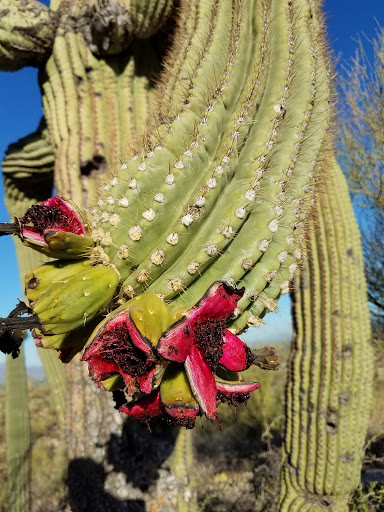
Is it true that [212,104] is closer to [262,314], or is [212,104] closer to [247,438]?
[262,314]

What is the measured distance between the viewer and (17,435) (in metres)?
4.05

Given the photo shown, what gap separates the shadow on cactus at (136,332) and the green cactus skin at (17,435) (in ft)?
11.6

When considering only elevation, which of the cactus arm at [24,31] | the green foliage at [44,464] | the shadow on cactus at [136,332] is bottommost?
the green foliage at [44,464]

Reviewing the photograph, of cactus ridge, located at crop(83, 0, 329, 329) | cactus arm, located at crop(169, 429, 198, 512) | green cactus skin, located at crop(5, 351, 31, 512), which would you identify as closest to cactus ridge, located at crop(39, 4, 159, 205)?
cactus ridge, located at crop(83, 0, 329, 329)

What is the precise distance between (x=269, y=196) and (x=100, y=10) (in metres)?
1.70

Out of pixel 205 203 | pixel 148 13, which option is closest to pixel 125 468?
pixel 205 203

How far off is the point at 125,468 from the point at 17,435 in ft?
7.36

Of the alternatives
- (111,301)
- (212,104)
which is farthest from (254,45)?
(111,301)

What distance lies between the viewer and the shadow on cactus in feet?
2.65

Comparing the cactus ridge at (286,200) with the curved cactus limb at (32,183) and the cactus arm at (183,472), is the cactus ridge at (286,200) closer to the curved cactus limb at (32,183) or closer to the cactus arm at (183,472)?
the curved cactus limb at (32,183)

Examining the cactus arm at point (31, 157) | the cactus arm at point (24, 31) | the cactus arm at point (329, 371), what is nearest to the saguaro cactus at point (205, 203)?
the cactus arm at point (24, 31)

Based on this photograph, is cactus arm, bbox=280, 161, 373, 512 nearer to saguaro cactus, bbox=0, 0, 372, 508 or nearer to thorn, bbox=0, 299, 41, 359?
saguaro cactus, bbox=0, 0, 372, 508

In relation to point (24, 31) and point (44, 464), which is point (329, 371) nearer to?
point (24, 31)

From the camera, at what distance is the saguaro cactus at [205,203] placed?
864 mm
